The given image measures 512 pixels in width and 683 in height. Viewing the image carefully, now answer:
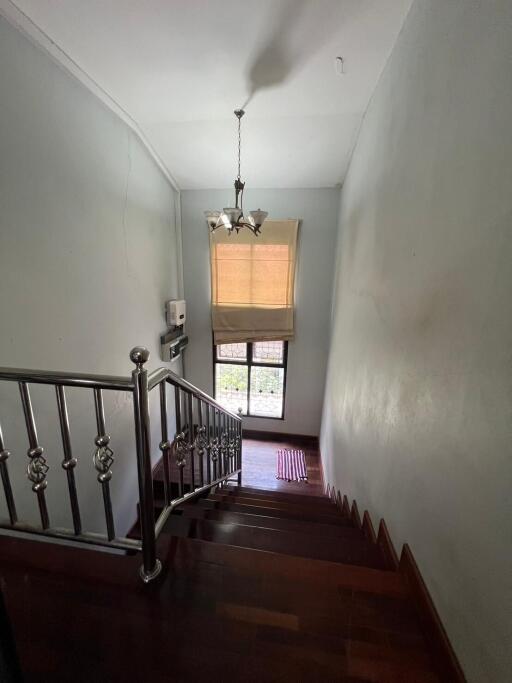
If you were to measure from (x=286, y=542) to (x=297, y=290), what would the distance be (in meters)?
3.44

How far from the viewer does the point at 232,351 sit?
477cm

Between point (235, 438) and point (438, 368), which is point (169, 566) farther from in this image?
Result: point (235, 438)

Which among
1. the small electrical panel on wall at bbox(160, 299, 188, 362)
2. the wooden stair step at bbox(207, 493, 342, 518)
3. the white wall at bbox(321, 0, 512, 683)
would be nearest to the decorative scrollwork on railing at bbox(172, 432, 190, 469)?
the white wall at bbox(321, 0, 512, 683)

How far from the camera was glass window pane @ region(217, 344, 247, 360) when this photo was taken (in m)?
4.74

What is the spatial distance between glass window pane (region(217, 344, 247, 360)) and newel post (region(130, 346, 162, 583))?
149 inches

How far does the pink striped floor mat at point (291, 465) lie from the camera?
4145 millimetres

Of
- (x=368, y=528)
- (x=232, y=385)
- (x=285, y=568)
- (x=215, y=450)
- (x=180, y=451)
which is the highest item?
(x=180, y=451)

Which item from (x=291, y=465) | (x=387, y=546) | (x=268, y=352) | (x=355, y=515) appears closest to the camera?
(x=387, y=546)

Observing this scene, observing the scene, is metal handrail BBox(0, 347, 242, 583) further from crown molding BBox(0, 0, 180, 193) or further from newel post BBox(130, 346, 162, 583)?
crown molding BBox(0, 0, 180, 193)

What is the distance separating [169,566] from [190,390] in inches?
27.0

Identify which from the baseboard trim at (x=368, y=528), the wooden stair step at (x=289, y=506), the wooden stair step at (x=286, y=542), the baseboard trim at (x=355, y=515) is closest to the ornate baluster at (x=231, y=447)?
the wooden stair step at (x=289, y=506)

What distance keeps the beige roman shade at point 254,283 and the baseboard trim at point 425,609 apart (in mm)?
3271

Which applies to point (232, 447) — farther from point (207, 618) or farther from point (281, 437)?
point (207, 618)

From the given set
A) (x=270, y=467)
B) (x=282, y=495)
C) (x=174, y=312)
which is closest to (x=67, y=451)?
(x=282, y=495)
